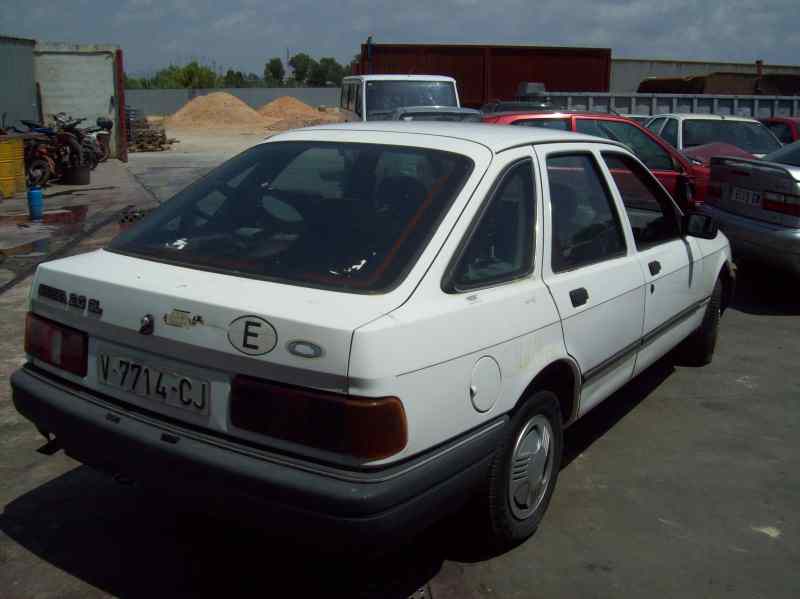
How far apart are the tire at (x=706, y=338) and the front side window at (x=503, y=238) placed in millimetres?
2559

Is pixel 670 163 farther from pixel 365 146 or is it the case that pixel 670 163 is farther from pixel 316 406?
pixel 316 406

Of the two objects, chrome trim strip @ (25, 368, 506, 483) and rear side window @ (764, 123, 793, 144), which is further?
rear side window @ (764, 123, 793, 144)

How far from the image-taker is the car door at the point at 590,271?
3.44m

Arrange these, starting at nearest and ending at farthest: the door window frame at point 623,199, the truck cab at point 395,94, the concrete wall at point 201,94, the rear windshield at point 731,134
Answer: the door window frame at point 623,199 → the rear windshield at point 731,134 → the truck cab at point 395,94 → the concrete wall at point 201,94

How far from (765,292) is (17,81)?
17.3 m

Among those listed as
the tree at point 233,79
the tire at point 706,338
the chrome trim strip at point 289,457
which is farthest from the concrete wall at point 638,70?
the tree at point 233,79

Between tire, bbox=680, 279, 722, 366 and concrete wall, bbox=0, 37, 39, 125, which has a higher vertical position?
A: concrete wall, bbox=0, 37, 39, 125

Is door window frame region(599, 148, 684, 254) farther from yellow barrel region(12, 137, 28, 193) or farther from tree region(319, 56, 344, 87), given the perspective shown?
tree region(319, 56, 344, 87)

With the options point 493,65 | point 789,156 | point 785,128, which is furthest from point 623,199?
point 493,65

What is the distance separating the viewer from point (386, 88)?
14.5 m

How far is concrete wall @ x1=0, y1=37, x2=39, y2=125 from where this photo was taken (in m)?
18.5

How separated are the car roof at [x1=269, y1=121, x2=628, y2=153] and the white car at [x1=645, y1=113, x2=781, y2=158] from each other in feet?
29.8

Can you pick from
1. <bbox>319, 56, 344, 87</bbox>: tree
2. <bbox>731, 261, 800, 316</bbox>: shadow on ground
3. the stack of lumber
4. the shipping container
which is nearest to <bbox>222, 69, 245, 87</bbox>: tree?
<bbox>319, 56, 344, 87</bbox>: tree

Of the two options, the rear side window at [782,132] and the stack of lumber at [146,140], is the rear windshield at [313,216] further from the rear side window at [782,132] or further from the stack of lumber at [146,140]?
the stack of lumber at [146,140]
